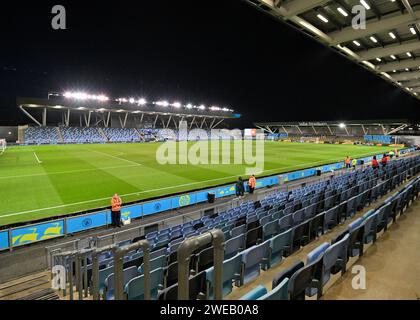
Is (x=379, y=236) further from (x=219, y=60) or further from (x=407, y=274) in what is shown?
(x=219, y=60)

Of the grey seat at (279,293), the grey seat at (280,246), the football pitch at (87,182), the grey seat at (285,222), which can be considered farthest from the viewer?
the football pitch at (87,182)

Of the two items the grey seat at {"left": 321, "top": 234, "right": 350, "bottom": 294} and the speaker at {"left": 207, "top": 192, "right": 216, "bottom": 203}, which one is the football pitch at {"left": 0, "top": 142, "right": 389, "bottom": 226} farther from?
the grey seat at {"left": 321, "top": 234, "right": 350, "bottom": 294}

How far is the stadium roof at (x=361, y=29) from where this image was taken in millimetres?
7238

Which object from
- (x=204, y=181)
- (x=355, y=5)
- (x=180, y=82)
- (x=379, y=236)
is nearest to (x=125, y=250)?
(x=379, y=236)

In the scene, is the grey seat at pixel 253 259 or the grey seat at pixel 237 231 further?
the grey seat at pixel 237 231

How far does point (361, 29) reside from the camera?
8.64 meters

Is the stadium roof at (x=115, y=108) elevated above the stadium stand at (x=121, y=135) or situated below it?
above

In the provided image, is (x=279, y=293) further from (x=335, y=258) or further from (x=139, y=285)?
(x=139, y=285)

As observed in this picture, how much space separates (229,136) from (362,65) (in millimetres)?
62597

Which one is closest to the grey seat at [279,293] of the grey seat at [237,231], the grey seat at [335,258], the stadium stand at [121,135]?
the grey seat at [335,258]

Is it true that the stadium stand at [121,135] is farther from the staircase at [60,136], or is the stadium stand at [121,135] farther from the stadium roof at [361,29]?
the stadium roof at [361,29]

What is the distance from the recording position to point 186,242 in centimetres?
173

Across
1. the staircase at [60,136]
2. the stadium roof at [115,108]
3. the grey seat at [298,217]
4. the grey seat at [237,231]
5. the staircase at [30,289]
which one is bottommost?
the staircase at [30,289]

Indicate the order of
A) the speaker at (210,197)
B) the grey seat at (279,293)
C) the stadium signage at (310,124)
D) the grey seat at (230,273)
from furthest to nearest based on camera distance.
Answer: the stadium signage at (310,124)
the speaker at (210,197)
the grey seat at (230,273)
the grey seat at (279,293)
